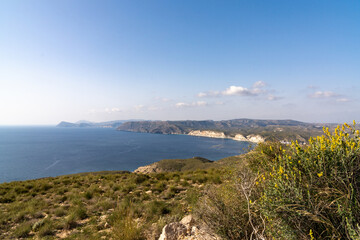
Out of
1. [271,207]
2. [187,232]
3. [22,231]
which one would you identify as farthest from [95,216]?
[271,207]

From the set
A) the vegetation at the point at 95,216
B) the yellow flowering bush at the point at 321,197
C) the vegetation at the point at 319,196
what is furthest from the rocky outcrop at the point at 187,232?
the yellow flowering bush at the point at 321,197

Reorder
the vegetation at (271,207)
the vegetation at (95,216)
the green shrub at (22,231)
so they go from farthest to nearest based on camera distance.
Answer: the green shrub at (22,231) < the vegetation at (95,216) < the vegetation at (271,207)

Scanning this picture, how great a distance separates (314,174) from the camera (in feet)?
9.68

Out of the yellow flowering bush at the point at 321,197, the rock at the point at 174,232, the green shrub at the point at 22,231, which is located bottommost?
the green shrub at the point at 22,231

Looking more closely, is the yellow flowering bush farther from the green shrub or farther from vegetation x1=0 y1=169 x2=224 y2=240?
the green shrub

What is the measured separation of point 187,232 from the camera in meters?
4.18

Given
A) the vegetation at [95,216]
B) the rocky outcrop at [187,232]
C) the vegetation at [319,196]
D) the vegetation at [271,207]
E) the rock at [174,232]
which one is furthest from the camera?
the vegetation at [95,216]

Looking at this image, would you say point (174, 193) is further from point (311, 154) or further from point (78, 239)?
point (311, 154)

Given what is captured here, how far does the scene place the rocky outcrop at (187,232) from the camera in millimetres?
3729

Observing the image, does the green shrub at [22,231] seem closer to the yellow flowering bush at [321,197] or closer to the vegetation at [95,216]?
the vegetation at [95,216]

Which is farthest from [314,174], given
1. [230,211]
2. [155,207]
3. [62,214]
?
[62,214]

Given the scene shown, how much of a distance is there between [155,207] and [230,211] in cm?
Answer: 426

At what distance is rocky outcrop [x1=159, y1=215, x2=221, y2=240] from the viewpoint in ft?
12.2

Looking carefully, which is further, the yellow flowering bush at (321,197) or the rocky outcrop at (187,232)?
the rocky outcrop at (187,232)
